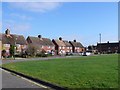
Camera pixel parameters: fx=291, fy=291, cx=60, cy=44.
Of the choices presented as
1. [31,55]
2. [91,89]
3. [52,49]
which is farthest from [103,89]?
[52,49]

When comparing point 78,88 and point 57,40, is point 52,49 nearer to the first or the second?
point 57,40

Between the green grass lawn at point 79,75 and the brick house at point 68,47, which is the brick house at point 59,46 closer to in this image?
the brick house at point 68,47

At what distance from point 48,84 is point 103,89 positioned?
390 centimetres

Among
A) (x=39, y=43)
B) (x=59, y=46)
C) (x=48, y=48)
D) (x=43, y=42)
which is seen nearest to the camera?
(x=39, y=43)

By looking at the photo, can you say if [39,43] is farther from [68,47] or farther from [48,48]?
[68,47]

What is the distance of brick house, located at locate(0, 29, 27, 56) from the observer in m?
99.9

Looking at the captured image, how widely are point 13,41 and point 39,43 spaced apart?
1766 cm

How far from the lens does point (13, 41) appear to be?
104 m

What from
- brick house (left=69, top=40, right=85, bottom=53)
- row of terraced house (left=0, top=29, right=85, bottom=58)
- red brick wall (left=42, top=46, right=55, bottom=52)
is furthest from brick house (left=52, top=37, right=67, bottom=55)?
brick house (left=69, top=40, right=85, bottom=53)

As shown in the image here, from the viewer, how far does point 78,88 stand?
12594mm

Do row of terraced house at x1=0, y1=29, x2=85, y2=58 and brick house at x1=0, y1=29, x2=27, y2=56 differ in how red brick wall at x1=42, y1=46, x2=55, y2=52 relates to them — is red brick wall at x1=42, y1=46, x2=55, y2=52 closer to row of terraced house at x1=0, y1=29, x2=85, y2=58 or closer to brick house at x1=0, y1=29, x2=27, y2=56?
row of terraced house at x1=0, y1=29, x2=85, y2=58

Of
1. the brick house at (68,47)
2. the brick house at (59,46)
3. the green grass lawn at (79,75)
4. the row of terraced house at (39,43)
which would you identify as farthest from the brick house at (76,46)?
the green grass lawn at (79,75)

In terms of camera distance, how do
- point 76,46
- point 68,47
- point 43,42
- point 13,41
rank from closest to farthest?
point 13,41 → point 43,42 → point 68,47 → point 76,46

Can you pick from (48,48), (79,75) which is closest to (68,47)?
(48,48)
